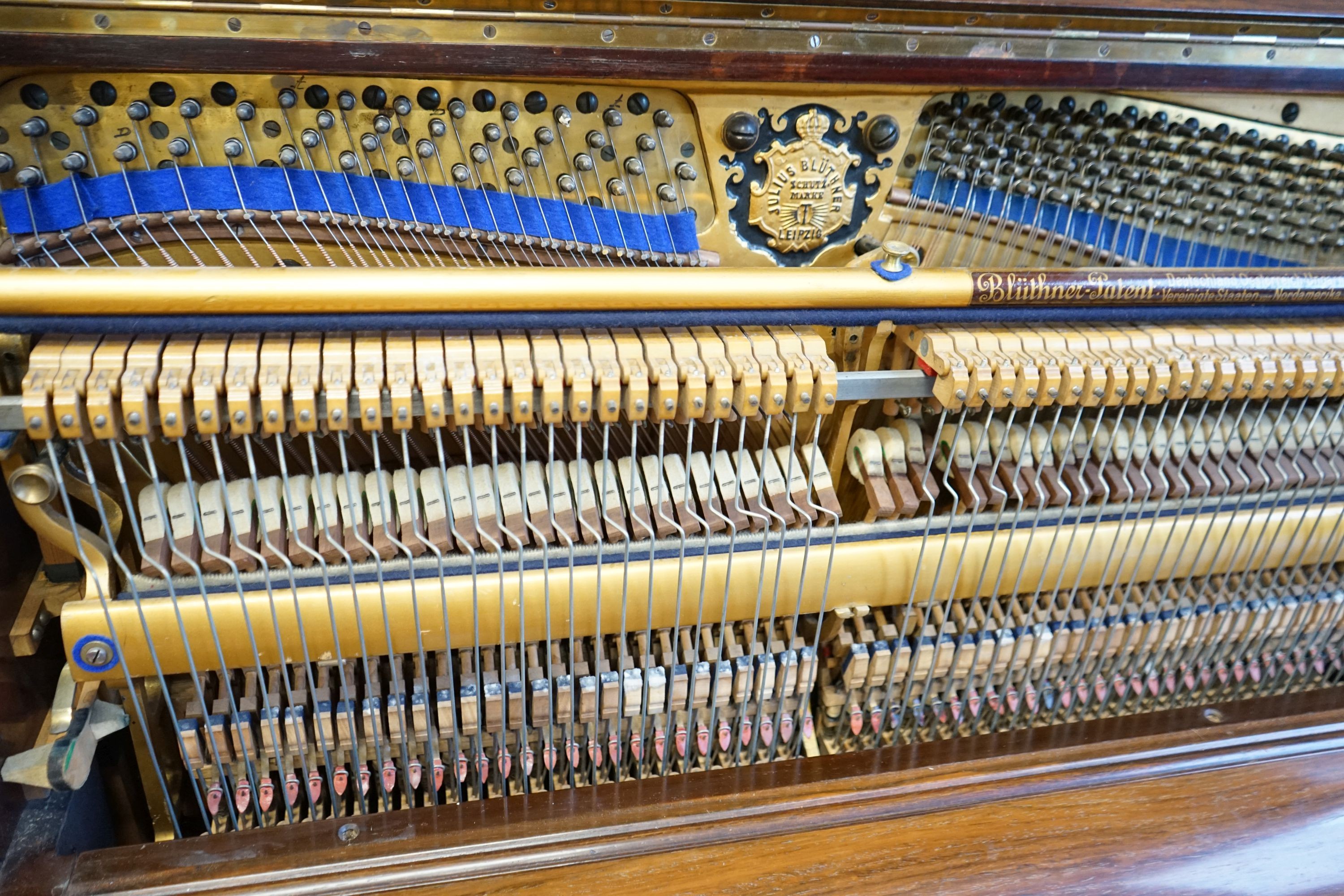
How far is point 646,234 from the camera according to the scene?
1649 mm

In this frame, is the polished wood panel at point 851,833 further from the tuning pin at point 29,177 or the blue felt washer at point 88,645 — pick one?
the tuning pin at point 29,177

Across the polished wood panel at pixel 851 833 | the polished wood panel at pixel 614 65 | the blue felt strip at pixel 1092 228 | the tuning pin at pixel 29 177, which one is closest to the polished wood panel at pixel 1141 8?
the polished wood panel at pixel 614 65

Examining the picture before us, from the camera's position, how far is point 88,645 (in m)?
1.53

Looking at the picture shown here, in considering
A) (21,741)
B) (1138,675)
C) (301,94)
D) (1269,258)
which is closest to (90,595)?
(21,741)

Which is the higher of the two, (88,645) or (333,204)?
(333,204)

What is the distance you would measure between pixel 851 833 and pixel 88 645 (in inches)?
52.7

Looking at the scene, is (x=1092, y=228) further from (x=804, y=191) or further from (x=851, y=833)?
(x=851, y=833)

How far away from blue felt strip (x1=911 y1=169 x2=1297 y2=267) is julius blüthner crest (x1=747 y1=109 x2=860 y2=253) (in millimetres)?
180

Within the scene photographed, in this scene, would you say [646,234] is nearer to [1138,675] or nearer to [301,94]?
[301,94]

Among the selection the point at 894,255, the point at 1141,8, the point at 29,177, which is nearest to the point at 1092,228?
the point at 1141,8

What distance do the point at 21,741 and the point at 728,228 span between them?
1.49 meters

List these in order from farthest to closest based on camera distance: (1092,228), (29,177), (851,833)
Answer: (1092,228), (851,833), (29,177)

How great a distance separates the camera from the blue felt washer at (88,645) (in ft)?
5.01

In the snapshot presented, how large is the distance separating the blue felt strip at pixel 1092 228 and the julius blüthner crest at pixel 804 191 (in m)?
0.18
